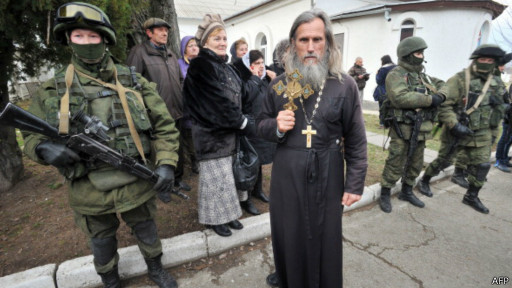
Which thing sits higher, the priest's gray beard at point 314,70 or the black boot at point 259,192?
the priest's gray beard at point 314,70

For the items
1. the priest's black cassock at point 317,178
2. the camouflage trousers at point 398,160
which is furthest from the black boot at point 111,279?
the camouflage trousers at point 398,160

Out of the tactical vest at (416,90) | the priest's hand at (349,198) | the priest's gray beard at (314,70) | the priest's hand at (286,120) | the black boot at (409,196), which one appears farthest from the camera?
the black boot at (409,196)

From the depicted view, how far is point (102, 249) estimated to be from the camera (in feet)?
6.88

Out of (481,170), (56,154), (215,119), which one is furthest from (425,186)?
(56,154)

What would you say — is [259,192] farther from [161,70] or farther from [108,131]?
[108,131]

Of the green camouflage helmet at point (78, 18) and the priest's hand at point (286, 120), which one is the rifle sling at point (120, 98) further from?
the priest's hand at point (286, 120)

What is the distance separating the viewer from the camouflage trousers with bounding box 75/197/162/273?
205 centimetres

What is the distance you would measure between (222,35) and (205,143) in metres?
1.08

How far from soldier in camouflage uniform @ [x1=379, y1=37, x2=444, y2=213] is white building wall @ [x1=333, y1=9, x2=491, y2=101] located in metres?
8.99

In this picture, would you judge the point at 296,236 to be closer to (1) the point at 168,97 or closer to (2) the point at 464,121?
(1) the point at 168,97

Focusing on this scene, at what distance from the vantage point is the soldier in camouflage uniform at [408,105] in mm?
3418

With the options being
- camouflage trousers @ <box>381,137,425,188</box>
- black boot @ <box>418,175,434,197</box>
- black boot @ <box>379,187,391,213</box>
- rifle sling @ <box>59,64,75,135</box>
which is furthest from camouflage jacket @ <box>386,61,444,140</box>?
rifle sling @ <box>59,64,75,135</box>

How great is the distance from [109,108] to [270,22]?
16173 mm

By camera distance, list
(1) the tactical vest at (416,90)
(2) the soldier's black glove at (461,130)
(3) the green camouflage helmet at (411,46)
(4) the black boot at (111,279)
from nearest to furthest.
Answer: (4) the black boot at (111,279), (3) the green camouflage helmet at (411,46), (1) the tactical vest at (416,90), (2) the soldier's black glove at (461,130)
